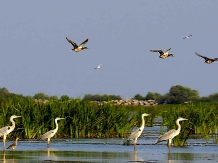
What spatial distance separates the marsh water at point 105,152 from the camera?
2388cm

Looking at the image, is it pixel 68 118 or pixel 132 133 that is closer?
pixel 132 133

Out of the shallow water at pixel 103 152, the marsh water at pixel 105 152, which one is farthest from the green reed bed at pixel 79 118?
the shallow water at pixel 103 152

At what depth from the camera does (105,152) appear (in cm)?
2677

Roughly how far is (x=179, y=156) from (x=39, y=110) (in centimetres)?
904

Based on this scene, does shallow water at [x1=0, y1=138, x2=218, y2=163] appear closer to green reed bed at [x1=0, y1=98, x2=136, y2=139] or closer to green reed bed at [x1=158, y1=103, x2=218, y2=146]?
green reed bed at [x1=158, y1=103, x2=218, y2=146]

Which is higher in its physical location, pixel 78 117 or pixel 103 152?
pixel 78 117

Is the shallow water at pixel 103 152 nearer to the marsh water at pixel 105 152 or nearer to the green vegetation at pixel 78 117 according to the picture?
the marsh water at pixel 105 152

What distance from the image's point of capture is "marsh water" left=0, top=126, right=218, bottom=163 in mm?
23875

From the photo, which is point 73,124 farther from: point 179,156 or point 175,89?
point 175,89

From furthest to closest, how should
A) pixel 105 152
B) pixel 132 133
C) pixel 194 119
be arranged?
pixel 194 119 → pixel 132 133 → pixel 105 152

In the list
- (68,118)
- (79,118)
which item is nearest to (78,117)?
(79,118)

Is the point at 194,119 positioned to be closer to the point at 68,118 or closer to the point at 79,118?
the point at 79,118

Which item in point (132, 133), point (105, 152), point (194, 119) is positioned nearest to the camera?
point (105, 152)

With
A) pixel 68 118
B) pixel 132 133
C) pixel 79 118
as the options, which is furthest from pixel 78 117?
pixel 132 133
